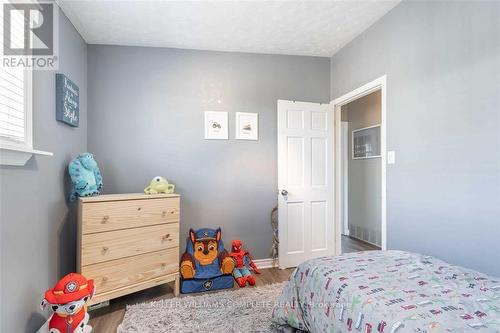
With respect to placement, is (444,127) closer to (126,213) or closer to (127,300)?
(126,213)

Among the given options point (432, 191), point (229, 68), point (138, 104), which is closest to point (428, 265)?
point (432, 191)

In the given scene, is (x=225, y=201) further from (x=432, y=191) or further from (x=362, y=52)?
(x=362, y=52)

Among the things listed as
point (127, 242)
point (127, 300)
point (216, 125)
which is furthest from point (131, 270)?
point (216, 125)

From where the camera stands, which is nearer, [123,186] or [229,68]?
[123,186]

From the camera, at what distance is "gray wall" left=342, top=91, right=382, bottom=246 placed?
12.2ft

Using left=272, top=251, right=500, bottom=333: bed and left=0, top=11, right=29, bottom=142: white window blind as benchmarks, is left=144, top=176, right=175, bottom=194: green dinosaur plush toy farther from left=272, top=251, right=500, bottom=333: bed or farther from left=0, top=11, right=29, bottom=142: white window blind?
left=272, top=251, right=500, bottom=333: bed

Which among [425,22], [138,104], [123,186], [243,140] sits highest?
[425,22]

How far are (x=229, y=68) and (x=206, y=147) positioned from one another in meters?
0.96

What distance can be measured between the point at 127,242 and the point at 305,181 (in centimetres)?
198

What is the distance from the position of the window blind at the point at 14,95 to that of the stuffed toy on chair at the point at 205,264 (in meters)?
1.60

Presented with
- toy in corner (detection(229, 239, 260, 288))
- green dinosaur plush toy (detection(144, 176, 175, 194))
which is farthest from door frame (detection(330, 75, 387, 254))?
green dinosaur plush toy (detection(144, 176, 175, 194))

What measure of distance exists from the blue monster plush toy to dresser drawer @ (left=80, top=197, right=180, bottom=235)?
0.87ft

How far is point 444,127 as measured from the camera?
1.70 metres

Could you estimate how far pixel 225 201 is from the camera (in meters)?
2.85
